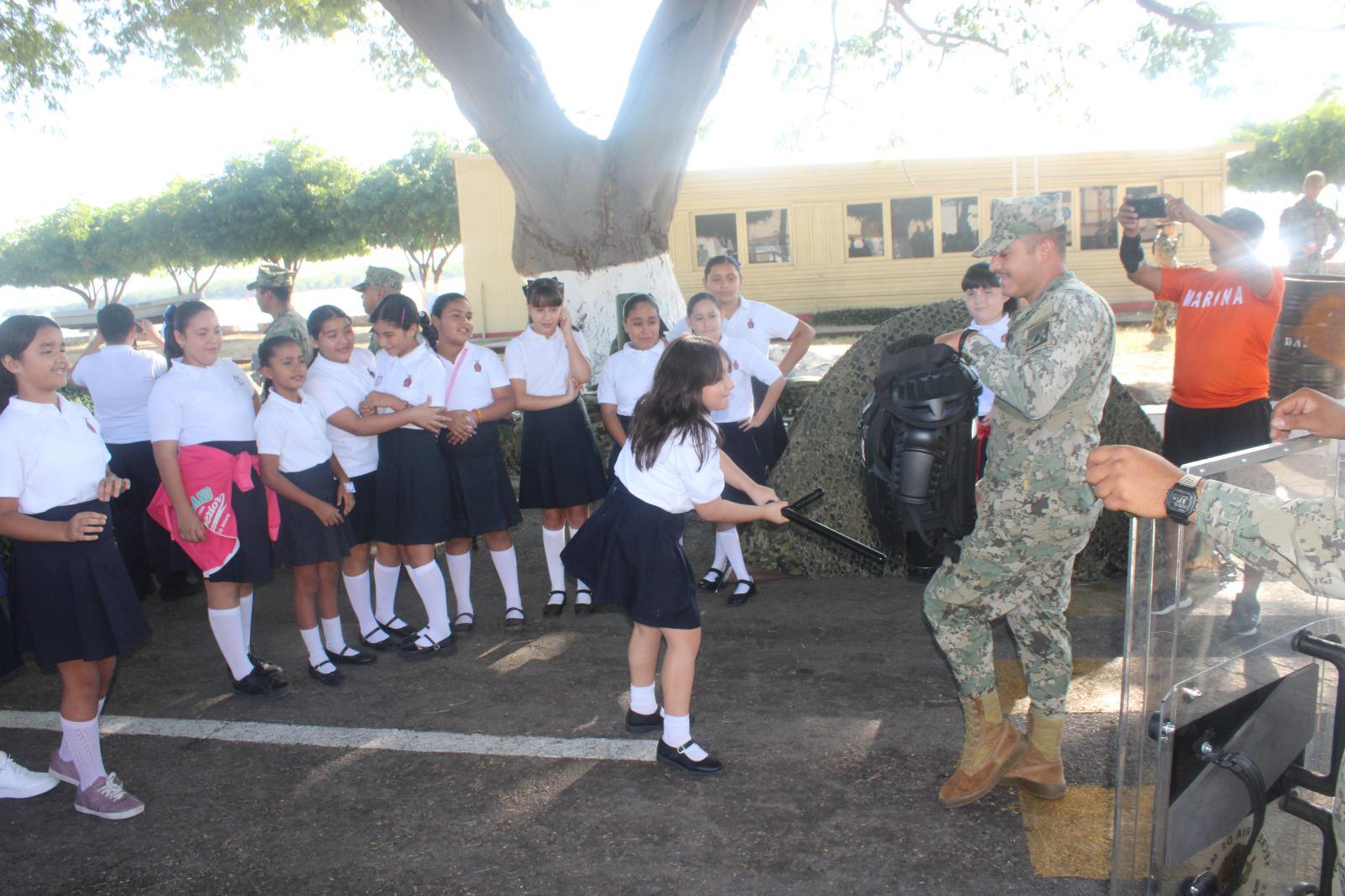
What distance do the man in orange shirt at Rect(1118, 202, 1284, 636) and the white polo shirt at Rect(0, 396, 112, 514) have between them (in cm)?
458

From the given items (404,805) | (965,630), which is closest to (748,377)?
(965,630)

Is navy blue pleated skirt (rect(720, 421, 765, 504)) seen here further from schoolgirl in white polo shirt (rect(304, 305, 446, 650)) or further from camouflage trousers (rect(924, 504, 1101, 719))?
camouflage trousers (rect(924, 504, 1101, 719))

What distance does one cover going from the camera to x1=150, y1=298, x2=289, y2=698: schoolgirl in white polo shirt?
4.55 m

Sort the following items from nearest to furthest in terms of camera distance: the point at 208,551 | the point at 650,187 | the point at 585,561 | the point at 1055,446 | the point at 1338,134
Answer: the point at 1055,446 < the point at 585,561 < the point at 208,551 < the point at 650,187 < the point at 1338,134

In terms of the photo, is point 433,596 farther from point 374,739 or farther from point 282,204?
point 282,204

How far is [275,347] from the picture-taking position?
490 cm

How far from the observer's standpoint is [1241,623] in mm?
2172

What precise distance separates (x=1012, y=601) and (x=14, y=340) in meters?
3.71

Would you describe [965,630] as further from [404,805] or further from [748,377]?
[748,377]

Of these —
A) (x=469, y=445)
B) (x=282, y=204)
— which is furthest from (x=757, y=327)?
(x=282, y=204)

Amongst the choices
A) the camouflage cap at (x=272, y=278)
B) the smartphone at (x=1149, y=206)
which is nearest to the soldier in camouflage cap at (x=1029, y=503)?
the smartphone at (x=1149, y=206)

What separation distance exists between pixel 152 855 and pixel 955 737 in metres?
2.98

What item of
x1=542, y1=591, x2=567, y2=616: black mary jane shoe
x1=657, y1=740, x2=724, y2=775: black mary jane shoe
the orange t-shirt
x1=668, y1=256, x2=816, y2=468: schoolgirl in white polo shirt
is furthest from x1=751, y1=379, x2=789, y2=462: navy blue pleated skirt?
x1=657, y1=740, x2=724, y2=775: black mary jane shoe

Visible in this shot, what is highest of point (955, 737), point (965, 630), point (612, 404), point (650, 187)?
point (650, 187)
